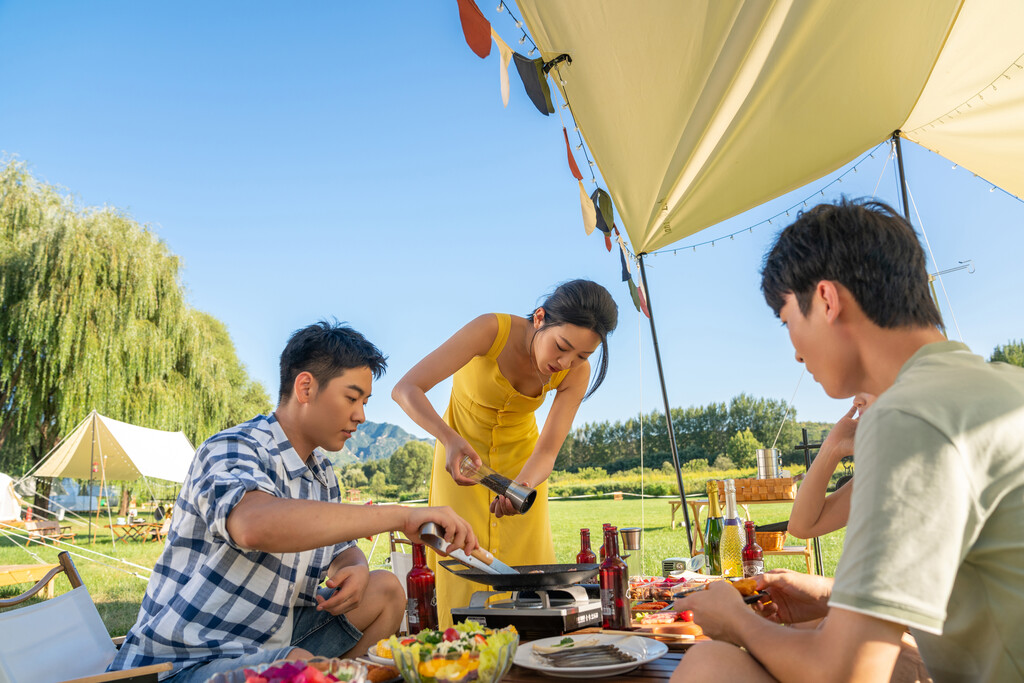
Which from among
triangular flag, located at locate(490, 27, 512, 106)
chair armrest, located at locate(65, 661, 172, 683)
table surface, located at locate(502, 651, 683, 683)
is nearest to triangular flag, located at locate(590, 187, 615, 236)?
triangular flag, located at locate(490, 27, 512, 106)

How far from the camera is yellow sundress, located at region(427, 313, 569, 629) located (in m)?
2.74

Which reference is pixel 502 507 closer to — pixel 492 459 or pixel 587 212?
pixel 492 459

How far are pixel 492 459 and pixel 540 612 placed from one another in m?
1.26

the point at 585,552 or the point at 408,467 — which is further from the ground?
the point at 408,467

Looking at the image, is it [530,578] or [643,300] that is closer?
[530,578]

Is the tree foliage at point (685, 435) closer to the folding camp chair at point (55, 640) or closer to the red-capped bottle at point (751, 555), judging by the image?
the red-capped bottle at point (751, 555)

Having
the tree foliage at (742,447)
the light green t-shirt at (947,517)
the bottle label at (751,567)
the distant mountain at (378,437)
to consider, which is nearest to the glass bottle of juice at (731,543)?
the bottle label at (751,567)

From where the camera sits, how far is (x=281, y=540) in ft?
4.42

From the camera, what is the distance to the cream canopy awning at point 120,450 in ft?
40.1

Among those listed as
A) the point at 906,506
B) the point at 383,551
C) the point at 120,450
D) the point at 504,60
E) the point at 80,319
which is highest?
the point at 80,319

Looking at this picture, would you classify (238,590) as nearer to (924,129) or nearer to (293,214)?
(924,129)

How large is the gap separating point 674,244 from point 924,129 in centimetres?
152

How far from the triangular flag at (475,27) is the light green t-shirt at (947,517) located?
174cm

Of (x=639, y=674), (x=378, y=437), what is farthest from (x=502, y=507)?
(x=378, y=437)
